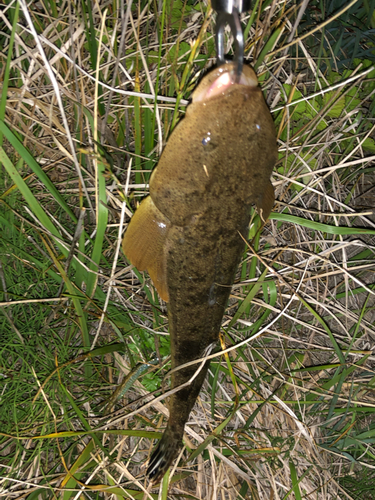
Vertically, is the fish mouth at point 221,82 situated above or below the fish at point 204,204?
above

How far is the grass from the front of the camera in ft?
6.91

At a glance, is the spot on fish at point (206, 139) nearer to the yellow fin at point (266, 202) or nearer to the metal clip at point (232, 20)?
the metal clip at point (232, 20)

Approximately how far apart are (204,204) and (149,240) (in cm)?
34

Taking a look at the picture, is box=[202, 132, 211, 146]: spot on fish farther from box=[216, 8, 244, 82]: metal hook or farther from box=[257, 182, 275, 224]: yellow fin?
box=[257, 182, 275, 224]: yellow fin

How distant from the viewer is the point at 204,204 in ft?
5.52

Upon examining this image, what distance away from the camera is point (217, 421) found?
2.82 meters

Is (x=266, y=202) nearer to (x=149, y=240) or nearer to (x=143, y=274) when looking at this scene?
(x=149, y=240)

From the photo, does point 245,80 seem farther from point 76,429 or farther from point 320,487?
point 320,487

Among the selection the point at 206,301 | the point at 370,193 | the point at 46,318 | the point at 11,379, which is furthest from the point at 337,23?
the point at 11,379

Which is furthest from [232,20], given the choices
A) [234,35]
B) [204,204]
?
[204,204]

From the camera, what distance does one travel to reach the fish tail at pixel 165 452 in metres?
2.34

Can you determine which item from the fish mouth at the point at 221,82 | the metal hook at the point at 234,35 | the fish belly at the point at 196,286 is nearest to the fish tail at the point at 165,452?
the fish belly at the point at 196,286

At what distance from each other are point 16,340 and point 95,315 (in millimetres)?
529

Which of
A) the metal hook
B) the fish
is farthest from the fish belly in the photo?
the metal hook
